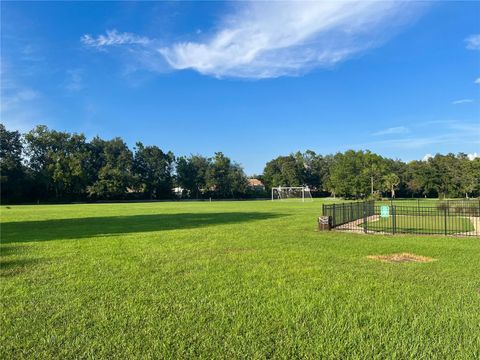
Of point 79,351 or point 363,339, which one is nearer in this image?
point 79,351

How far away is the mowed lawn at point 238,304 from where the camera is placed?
387cm

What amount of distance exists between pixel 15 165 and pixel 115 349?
72.2 metres

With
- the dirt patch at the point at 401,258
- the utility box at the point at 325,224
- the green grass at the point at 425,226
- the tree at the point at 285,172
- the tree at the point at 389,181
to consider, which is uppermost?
the tree at the point at 285,172

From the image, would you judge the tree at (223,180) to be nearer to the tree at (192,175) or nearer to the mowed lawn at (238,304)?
the tree at (192,175)

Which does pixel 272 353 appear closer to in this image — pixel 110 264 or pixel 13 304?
pixel 13 304

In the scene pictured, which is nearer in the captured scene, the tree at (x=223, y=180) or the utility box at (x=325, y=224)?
the utility box at (x=325, y=224)

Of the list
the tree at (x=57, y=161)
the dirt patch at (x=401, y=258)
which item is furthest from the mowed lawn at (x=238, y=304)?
the tree at (x=57, y=161)

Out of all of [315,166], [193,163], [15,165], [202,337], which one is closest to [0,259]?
A: [202,337]

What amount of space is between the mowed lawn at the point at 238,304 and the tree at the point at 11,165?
6098cm

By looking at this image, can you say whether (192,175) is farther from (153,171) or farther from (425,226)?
(425,226)

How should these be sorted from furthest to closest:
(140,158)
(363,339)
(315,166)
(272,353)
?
1. (315,166)
2. (140,158)
3. (363,339)
4. (272,353)

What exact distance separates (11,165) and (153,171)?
27449 millimetres

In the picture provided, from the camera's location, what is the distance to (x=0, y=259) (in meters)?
8.86

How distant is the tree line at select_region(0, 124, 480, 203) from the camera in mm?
67625
